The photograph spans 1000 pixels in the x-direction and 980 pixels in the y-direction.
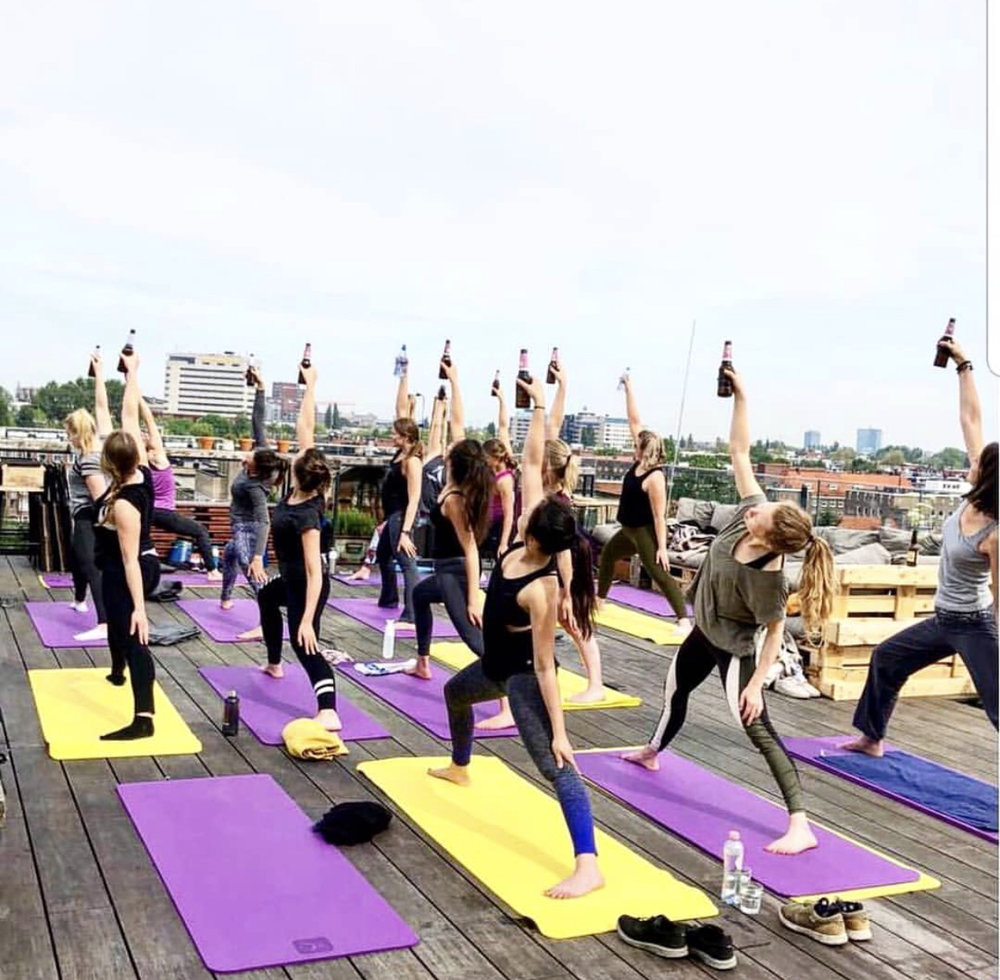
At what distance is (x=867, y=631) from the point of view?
6.73 m

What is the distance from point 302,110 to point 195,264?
14947mm

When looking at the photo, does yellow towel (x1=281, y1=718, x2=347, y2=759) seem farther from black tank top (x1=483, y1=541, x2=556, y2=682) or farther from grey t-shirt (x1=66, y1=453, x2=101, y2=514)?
grey t-shirt (x1=66, y1=453, x2=101, y2=514)

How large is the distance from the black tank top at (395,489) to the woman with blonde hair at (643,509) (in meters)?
1.48

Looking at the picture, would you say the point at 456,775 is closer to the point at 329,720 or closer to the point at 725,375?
the point at 329,720

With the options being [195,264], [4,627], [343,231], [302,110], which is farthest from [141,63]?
[195,264]

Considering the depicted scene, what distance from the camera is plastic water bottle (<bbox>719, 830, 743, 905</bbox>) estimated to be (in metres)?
3.54

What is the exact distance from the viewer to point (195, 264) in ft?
86.4

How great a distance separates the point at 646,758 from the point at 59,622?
4463 millimetres

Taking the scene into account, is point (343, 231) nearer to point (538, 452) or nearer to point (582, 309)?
point (582, 309)

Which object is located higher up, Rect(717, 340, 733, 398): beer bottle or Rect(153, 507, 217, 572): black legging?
Rect(717, 340, 733, 398): beer bottle

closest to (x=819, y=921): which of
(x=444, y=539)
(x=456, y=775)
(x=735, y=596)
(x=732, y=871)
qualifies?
(x=732, y=871)

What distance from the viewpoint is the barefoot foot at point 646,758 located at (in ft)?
16.2

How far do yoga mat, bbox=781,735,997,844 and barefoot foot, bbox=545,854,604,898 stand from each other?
1831 millimetres

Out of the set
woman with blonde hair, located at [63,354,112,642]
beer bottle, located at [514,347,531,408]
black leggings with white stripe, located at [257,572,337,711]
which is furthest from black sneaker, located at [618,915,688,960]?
woman with blonde hair, located at [63,354,112,642]
